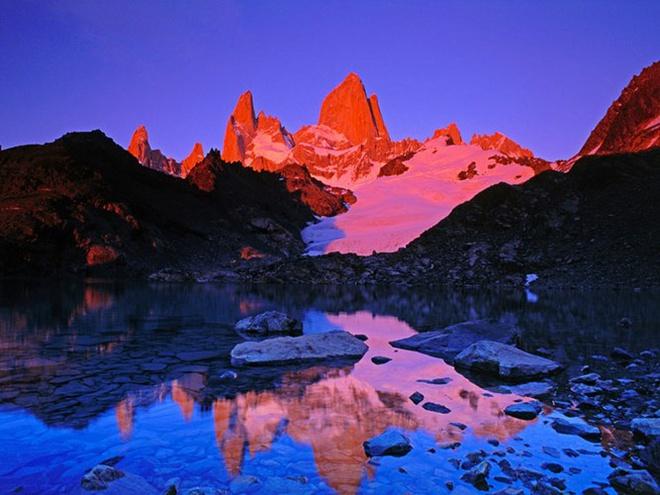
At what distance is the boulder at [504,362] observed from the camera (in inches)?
424

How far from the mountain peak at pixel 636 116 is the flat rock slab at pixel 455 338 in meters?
81.4

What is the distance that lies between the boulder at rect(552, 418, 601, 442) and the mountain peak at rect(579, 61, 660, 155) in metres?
88.4

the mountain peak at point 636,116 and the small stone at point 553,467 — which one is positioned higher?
the mountain peak at point 636,116

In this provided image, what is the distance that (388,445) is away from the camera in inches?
249

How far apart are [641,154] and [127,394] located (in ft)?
237

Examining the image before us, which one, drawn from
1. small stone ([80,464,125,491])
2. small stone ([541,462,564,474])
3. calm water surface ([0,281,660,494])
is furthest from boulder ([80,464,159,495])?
small stone ([541,462,564,474])

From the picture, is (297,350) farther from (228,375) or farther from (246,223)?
(246,223)

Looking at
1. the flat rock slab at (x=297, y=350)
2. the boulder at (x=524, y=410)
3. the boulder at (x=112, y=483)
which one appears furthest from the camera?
the flat rock slab at (x=297, y=350)

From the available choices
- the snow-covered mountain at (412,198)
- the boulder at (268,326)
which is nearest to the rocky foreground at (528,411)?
the boulder at (268,326)

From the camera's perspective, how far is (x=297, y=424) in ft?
24.0

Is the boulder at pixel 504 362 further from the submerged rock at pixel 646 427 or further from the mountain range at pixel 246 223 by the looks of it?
the mountain range at pixel 246 223

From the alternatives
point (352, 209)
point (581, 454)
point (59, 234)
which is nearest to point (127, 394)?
point (581, 454)

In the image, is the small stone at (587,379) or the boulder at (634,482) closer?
the boulder at (634,482)

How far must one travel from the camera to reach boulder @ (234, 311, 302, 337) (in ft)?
54.8
